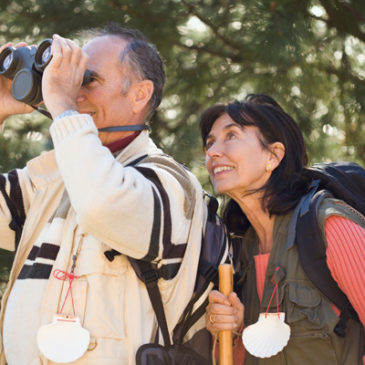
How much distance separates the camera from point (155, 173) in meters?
1.65

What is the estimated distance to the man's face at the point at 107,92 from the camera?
188 centimetres

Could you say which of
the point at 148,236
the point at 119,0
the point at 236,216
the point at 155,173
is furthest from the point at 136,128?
the point at 119,0

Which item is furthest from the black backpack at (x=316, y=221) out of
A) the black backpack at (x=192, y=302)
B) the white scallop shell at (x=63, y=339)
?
the white scallop shell at (x=63, y=339)

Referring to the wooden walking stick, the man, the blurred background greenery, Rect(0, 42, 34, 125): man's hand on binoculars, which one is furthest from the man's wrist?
the blurred background greenery

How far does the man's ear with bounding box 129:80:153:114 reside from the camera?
193 centimetres

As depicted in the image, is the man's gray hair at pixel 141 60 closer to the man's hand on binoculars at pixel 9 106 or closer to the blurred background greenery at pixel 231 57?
the man's hand on binoculars at pixel 9 106

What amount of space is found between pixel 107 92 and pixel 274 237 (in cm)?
67

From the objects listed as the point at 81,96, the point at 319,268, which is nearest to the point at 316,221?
the point at 319,268

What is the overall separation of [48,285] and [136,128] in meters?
0.53

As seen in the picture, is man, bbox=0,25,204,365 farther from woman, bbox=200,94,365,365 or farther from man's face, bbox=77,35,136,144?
woman, bbox=200,94,365,365

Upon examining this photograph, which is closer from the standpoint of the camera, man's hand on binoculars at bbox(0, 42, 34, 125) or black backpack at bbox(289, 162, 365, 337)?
black backpack at bbox(289, 162, 365, 337)

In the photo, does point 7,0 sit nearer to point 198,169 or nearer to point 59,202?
point 198,169

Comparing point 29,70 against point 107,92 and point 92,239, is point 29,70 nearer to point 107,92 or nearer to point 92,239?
point 107,92

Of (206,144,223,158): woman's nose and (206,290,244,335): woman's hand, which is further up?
(206,144,223,158): woman's nose
